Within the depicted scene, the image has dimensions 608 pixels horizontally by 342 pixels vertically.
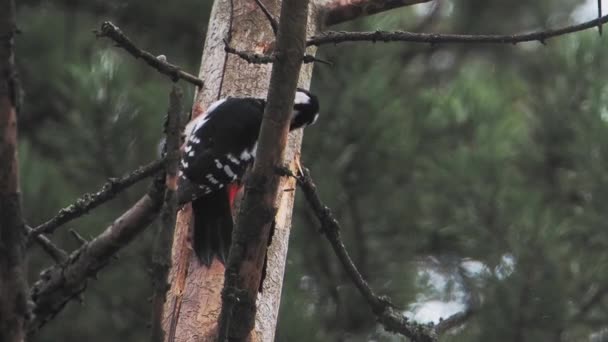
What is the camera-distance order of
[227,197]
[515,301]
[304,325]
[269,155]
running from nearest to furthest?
[269,155], [227,197], [304,325], [515,301]

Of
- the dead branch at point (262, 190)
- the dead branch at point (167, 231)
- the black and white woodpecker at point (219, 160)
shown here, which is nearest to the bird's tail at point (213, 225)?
the black and white woodpecker at point (219, 160)

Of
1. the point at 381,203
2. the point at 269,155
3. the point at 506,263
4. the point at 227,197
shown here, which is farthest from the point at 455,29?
the point at 269,155

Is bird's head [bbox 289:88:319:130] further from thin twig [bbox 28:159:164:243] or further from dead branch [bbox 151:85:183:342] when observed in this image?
dead branch [bbox 151:85:183:342]

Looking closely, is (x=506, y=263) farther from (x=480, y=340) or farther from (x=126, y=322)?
(x=126, y=322)

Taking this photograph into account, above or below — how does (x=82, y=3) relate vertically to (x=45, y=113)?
above

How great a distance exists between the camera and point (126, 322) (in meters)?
4.02

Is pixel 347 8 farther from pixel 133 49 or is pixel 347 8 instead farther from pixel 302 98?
pixel 133 49

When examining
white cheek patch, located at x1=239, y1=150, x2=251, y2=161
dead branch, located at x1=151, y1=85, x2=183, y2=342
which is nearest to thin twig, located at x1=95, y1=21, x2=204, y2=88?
white cheek patch, located at x1=239, y1=150, x2=251, y2=161

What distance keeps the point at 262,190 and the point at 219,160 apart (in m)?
0.85

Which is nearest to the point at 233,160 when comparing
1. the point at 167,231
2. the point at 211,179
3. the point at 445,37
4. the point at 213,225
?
the point at 211,179

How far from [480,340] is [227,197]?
124cm

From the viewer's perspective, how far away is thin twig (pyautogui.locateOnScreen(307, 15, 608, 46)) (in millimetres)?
2039

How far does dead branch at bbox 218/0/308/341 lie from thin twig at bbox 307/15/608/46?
Answer: 0.29 m

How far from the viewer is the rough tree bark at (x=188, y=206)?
2.22m
